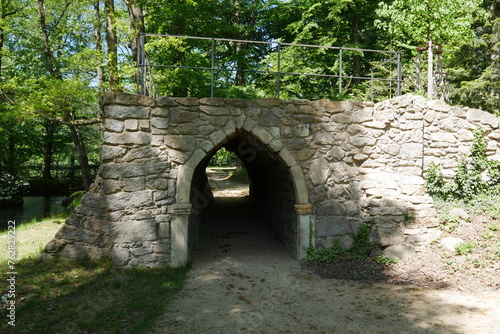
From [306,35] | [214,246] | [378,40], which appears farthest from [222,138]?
[378,40]

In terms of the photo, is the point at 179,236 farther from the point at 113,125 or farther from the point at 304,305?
the point at 304,305

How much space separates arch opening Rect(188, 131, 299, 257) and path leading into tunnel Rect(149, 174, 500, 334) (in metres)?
0.94

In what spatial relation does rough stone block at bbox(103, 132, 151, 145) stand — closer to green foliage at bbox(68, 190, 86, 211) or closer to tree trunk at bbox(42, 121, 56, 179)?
green foliage at bbox(68, 190, 86, 211)

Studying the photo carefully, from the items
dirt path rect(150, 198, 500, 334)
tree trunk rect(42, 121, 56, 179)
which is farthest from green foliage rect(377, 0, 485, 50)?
tree trunk rect(42, 121, 56, 179)

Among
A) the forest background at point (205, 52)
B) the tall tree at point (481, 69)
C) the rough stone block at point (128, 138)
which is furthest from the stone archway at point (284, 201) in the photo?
the tall tree at point (481, 69)

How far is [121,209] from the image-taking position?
17.8 ft

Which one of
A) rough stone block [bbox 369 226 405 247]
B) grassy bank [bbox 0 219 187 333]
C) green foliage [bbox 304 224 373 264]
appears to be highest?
rough stone block [bbox 369 226 405 247]

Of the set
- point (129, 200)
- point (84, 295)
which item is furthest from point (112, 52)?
point (84, 295)

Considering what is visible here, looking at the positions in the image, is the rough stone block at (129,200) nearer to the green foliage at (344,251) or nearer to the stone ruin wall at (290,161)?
the stone ruin wall at (290,161)

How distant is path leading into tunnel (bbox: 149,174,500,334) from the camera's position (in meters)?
3.70

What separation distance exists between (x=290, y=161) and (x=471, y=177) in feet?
11.8

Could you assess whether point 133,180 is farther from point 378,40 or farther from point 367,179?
point 378,40

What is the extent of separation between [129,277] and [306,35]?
37.7ft

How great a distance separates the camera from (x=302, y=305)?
4.32 metres
